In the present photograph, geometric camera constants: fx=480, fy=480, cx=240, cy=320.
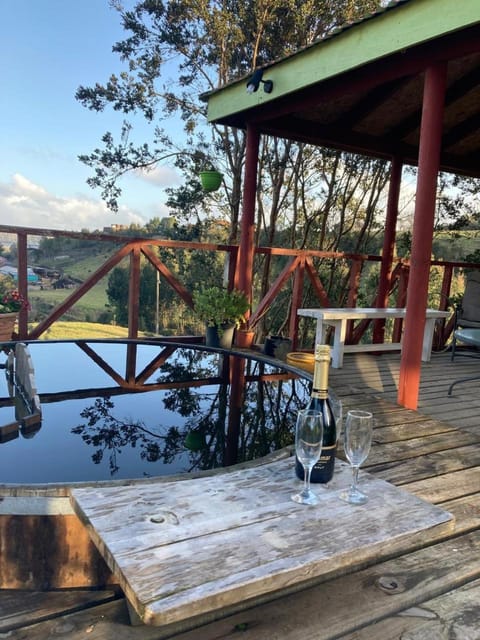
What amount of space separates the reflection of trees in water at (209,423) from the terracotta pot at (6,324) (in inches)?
62.8

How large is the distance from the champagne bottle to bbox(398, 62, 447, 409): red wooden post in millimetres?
1881

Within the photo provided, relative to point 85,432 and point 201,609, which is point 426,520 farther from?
point 85,432

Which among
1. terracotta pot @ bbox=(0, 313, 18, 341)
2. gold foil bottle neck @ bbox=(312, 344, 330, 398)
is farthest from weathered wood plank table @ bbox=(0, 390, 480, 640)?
terracotta pot @ bbox=(0, 313, 18, 341)

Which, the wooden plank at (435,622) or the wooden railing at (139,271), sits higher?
the wooden railing at (139,271)

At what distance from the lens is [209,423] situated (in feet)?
7.02

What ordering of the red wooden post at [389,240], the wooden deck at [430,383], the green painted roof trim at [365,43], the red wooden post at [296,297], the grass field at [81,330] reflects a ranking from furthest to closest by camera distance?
the grass field at [81,330], the red wooden post at [389,240], the red wooden post at [296,297], the wooden deck at [430,383], the green painted roof trim at [365,43]

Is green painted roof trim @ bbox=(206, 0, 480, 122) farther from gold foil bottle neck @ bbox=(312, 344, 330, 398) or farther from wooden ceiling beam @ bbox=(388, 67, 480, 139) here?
gold foil bottle neck @ bbox=(312, 344, 330, 398)

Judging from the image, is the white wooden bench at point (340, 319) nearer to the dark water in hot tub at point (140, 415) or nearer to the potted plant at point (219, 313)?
the potted plant at point (219, 313)

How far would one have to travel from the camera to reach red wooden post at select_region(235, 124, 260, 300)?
4.30 m

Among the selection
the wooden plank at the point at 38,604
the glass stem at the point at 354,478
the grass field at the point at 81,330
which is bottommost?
the grass field at the point at 81,330

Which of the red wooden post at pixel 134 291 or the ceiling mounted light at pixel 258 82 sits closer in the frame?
the ceiling mounted light at pixel 258 82

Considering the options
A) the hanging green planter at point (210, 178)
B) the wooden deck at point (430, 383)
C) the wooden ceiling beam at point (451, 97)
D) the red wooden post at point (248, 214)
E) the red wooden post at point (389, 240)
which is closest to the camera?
the wooden deck at point (430, 383)

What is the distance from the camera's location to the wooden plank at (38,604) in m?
1.14

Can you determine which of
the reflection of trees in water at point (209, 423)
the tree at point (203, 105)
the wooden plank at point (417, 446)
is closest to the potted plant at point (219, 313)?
the reflection of trees in water at point (209, 423)
